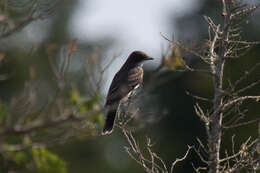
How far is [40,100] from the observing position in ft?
80.1

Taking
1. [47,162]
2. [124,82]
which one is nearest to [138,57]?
[124,82]

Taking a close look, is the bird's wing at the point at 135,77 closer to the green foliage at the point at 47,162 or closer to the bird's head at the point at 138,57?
the bird's head at the point at 138,57

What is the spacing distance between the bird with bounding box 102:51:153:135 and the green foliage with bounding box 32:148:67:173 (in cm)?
63

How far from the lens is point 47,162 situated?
7500mm

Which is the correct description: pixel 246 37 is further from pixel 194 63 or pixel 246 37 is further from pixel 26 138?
pixel 26 138

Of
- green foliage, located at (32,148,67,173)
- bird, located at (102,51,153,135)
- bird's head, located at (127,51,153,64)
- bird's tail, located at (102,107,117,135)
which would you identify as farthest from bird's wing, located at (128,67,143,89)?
green foliage, located at (32,148,67,173)

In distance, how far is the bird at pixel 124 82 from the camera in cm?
793

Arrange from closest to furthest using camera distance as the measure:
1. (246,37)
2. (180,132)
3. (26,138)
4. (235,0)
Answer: (235,0)
(26,138)
(246,37)
(180,132)

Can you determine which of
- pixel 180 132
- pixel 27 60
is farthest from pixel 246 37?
pixel 27 60

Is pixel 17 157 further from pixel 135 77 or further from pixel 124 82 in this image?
pixel 135 77

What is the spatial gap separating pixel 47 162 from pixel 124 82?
68.9 inches

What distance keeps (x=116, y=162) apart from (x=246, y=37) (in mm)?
8247

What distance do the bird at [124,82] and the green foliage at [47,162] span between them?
2.08 ft

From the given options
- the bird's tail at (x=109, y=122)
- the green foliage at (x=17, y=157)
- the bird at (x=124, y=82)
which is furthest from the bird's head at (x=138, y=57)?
the green foliage at (x=17, y=157)
